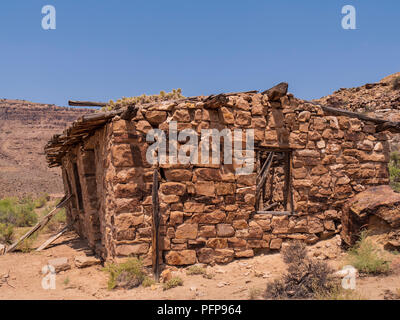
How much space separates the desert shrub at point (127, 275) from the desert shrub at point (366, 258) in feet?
10.7

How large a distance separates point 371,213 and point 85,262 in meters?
5.23

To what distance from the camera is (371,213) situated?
5.60m

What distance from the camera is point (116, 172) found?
525cm

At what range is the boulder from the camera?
17.8 feet

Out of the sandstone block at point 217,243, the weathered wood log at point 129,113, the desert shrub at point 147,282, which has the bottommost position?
the desert shrub at point 147,282

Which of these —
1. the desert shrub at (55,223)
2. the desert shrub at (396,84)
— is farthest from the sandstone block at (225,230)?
the desert shrub at (396,84)

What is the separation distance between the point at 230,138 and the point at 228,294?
98.0 inches

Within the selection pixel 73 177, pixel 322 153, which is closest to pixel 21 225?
pixel 73 177

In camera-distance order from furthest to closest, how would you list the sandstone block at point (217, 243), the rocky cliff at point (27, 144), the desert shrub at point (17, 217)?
the rocky cliff at point (27, 144) < the desert shrub at point (17, 217) < the sandstone block at point (217, 243)

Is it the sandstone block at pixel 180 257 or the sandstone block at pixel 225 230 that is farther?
the sandstone block at pixel 225 230

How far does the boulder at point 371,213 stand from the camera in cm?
542

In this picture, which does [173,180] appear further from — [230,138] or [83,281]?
[83,281]

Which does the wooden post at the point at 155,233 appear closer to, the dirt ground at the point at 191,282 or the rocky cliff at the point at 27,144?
the dirt ground at the point at 191,282

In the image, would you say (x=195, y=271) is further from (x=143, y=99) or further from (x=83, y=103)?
(x=83, y=103)
